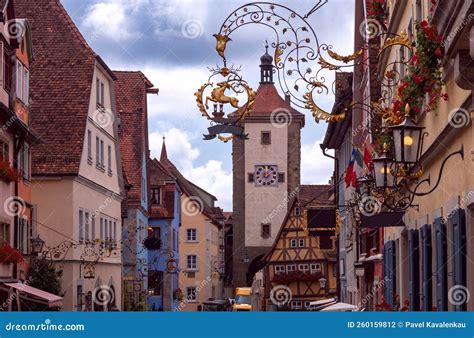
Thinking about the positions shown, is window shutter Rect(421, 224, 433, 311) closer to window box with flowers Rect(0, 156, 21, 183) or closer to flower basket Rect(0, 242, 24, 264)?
flower basket Rect(0, 242, 24, 264)

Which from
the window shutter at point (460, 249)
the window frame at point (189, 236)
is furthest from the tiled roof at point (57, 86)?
the window frame at point (189, 236)

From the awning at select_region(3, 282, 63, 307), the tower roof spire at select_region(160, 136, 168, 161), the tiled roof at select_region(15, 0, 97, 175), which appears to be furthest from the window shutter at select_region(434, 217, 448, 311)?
the tower roof spire at select_region(160, 136, 168, 161)

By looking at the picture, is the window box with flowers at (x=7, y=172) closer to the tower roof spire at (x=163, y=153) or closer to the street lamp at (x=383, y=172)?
the street lamp at (x=383, y=172)

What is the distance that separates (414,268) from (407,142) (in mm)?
4763

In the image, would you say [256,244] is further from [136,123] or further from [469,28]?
[469,28]

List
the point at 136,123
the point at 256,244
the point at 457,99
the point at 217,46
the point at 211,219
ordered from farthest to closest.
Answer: the point at 256,244 → the point at 211,219 → the point at 136,123 → the point at 217,46 → the point at 457,99

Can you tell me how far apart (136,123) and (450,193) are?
35387 mm

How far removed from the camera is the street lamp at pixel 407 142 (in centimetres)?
1192

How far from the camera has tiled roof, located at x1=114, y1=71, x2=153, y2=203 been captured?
46688 millimetres

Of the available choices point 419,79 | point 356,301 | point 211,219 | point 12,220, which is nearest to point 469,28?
point 419,79

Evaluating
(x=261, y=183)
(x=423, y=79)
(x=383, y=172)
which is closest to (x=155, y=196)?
(x=261, y=183)

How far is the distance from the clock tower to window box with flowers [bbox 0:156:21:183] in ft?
218

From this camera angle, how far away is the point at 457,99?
1148cm

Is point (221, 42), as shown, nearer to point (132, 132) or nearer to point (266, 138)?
point (132, 132)
